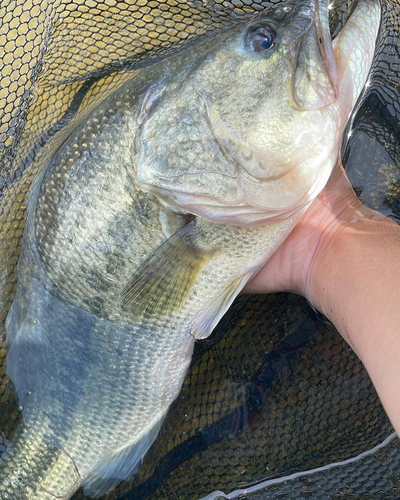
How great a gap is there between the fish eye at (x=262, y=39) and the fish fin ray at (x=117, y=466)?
1.81m

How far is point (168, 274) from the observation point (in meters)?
1.92

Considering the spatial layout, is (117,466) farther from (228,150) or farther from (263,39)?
(263,39)

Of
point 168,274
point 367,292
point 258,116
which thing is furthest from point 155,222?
point 367,292

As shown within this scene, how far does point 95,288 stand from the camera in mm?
1993

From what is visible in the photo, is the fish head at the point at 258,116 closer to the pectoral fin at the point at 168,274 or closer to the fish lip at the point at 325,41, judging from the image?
the fish lip at the point at 325,41

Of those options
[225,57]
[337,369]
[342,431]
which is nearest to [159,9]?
[225,57]

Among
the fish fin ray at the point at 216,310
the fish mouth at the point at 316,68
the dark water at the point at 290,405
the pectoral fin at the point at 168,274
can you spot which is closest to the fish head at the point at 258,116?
the fish mouth at the point at 316,68

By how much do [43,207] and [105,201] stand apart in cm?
37

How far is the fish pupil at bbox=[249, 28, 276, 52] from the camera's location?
173 centimetres

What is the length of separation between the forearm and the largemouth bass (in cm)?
28

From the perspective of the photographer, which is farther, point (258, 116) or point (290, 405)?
point (290, 405)

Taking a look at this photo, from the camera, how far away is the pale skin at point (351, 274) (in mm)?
1552

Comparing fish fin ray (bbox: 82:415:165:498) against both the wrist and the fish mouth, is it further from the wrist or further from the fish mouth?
the fish mouth

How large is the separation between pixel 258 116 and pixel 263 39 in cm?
31
